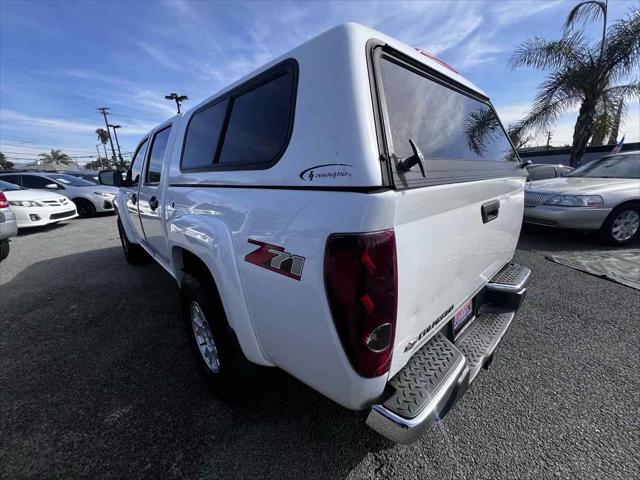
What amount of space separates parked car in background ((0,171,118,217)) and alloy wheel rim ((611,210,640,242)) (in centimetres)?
1313

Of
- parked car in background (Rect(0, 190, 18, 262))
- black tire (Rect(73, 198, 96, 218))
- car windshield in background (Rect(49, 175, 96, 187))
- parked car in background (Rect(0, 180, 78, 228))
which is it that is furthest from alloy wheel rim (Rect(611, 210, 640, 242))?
car windshield in background (Rect(49, 175, 96, 187))

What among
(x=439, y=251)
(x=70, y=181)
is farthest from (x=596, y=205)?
(x=70, y=181)

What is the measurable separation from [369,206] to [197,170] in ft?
5.17

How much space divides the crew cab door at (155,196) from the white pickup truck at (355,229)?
89cm

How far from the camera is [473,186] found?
1613 millimetres

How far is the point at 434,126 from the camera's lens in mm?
1688

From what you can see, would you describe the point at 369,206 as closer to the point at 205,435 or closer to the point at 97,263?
the point at 205,435

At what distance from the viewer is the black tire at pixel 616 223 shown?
492cm

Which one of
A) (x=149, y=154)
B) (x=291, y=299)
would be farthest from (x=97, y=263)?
(x=291, y=299)

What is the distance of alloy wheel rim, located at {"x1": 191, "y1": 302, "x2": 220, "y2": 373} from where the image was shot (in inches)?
83.4

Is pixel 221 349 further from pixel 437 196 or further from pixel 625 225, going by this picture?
pixel 625 225

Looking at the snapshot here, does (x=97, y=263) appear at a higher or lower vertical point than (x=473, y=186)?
lower

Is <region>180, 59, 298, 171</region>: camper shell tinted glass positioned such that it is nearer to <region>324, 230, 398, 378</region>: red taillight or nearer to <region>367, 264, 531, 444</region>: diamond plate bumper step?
<region>324, 230, 398, 378</region>: red taillight

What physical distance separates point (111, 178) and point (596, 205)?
732 cm
